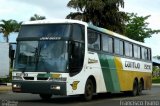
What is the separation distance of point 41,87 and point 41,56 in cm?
124

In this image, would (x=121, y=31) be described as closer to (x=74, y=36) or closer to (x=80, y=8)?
(x=80, y=8)

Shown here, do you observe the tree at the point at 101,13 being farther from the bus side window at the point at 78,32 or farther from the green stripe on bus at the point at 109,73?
the bus side window at the point at 78,32

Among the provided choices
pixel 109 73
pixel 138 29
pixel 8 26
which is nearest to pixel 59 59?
pixel 109 73

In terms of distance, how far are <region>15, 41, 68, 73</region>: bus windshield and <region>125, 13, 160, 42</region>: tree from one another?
47.6m

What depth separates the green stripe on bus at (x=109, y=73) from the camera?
74.0ft

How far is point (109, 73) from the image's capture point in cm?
2334

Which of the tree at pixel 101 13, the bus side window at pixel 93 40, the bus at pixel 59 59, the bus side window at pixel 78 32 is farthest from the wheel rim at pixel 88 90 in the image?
the tree at pixel 101 13

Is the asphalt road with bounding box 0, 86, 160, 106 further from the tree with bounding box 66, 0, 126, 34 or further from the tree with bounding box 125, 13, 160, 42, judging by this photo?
the tree with bounding box 125, 13, 160, 42

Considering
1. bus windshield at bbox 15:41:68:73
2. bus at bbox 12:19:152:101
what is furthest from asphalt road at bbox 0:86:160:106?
bus windshield at bbox 15:41:68:73

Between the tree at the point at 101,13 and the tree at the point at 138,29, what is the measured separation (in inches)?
583

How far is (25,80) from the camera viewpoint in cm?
1936

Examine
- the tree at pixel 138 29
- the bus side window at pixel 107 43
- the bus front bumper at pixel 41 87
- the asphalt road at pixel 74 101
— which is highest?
the tree at pixel 138 29

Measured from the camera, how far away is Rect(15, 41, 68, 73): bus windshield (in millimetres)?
18922

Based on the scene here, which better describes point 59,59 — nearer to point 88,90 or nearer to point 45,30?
point 45,30
